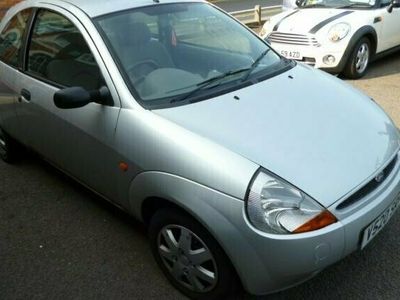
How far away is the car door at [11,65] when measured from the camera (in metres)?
3.51

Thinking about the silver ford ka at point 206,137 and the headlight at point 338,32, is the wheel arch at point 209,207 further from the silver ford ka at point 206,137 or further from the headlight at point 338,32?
the headlight at point 338,32

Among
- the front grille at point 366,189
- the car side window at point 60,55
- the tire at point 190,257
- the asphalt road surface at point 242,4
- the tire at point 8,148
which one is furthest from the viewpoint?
the asphalt road surface at point 242,4

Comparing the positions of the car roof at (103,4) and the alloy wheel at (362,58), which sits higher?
the car roof at (103,4)

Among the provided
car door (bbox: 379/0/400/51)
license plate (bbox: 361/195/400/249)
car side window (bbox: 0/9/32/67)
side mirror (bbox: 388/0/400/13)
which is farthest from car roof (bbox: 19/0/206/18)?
side mirror (bbox: 388/0/400/13)

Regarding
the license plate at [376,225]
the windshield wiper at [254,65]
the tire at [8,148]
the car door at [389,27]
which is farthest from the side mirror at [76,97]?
the car door at [389,27]

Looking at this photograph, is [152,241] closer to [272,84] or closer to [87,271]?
[87,271]

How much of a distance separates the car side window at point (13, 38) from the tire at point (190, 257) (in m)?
1.86

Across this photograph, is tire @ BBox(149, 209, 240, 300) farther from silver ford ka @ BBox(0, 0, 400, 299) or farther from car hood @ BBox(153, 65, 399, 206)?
car hood @ BBox(153, 65, 399, 206)

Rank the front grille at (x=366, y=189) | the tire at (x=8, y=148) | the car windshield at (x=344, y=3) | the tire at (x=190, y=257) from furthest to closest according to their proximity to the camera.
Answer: the car windshield at (x=344, y=3) → the tire at (x=8, y=148) → the tire at (x=190, y=257) → the front grille at (x=366, y=189)

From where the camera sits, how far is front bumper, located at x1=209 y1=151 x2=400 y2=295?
2037mm

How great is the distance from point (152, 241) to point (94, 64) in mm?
1077

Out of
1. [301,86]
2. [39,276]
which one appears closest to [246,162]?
[301,86]

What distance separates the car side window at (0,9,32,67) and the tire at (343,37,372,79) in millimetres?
4224

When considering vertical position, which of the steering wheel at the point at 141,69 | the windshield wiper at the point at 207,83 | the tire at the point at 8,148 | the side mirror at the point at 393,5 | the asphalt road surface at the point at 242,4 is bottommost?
the asphalt road surface at the point at 242,4
